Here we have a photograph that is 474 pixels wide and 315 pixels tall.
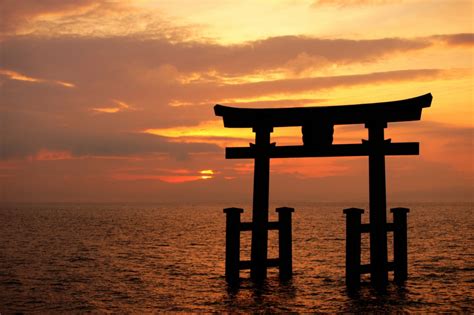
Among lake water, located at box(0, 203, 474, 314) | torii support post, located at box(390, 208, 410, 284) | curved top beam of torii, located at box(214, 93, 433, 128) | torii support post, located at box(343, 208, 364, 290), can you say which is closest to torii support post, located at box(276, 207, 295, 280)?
lake water, located at box(0, 203, 474, 314)

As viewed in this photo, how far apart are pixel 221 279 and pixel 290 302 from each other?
4.60 metres

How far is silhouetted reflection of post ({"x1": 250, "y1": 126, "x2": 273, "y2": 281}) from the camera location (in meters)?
15.7

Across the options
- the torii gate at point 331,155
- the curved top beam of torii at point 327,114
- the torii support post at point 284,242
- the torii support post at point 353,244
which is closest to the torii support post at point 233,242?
the torii gate at point 331,155

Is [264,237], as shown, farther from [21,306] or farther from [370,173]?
[21,306]

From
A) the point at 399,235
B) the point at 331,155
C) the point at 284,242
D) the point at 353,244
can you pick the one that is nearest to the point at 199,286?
the point at 284,242

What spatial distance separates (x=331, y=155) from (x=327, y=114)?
1048 millimetres

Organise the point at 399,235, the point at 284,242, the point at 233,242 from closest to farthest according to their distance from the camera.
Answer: the point at 233,242, the point at 399,235, the point at 284,242

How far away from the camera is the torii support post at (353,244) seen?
14.7m

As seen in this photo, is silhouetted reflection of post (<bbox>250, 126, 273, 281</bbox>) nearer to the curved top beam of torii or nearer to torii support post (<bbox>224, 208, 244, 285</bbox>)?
the curved top beam of torii

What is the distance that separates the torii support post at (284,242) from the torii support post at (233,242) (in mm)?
1347

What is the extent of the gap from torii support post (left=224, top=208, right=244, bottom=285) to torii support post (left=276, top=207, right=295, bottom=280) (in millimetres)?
1347

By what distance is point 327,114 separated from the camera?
15.2 meters

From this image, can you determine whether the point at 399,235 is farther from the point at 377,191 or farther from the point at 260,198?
the point at 260,198

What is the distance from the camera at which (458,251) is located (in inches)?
1202
